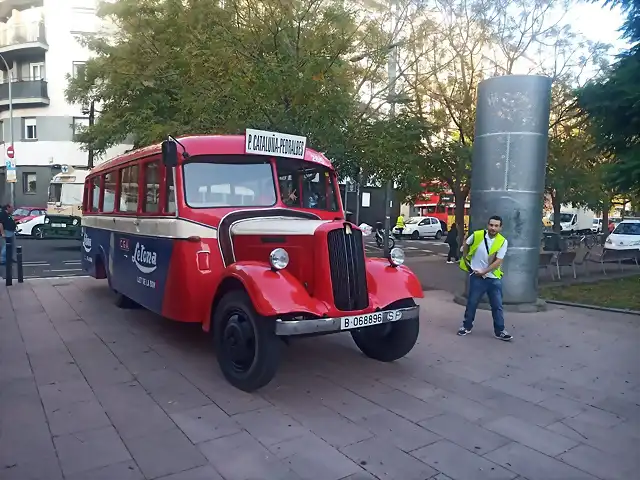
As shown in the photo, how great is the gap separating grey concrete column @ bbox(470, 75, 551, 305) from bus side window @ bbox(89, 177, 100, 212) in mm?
6934

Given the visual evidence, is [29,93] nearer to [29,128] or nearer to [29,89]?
[29,89]

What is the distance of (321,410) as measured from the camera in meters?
4.67

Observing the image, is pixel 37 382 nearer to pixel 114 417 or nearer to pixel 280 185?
pixel 114 417

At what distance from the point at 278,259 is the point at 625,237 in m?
20.7

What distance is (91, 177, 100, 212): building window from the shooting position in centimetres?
957

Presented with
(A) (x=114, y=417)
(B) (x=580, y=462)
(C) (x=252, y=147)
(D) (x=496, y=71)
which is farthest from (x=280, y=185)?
(D) (x=496, y=71)

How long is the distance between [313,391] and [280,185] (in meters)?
2.47

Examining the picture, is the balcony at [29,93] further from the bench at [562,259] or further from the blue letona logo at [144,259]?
the bench at [562,259]

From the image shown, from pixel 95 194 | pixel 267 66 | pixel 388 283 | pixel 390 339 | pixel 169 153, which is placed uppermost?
pixel 267 66

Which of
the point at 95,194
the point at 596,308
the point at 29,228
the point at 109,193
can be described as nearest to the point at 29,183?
the point at 29,228

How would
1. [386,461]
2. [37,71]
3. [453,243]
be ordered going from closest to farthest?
1. [386,461]
2. [453,243]
3. [37,71]

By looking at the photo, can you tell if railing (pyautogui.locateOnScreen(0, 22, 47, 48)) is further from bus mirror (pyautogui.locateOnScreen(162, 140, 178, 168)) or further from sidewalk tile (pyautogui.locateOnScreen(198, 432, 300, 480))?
sidewalk tile (pyautogui.locateOnScreen(198, 432, 300, 480))

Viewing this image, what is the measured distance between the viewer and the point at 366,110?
13.8 m

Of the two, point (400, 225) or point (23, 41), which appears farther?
point (400, 225)
